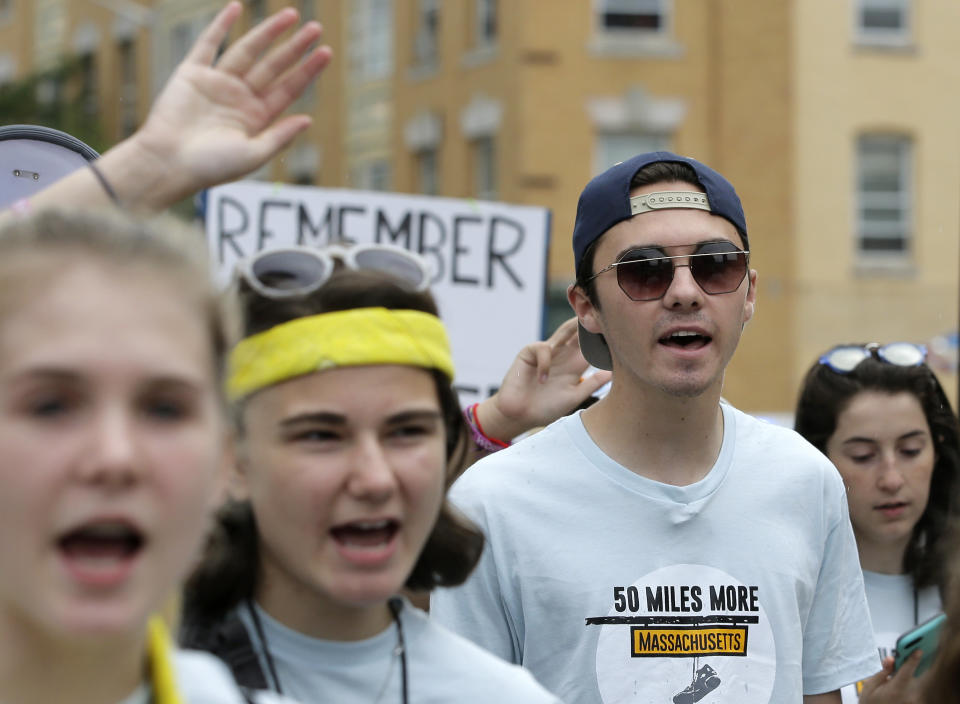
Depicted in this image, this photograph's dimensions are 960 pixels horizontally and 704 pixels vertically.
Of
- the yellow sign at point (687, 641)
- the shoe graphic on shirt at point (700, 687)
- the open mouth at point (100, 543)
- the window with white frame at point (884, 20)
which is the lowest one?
the shoe graphic on shirt at point (700, 687)

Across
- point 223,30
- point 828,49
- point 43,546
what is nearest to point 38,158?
point 223,30

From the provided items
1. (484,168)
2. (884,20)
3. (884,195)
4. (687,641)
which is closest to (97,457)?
(687,641)

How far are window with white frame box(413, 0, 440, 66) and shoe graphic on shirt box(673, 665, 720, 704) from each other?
2197 cm

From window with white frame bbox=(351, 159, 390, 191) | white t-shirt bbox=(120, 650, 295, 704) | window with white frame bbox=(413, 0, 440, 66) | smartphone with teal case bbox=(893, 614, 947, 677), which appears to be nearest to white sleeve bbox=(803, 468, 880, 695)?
smartphone with teal case bbox=(893, 614, 947, 677)

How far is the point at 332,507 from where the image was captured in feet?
7.96

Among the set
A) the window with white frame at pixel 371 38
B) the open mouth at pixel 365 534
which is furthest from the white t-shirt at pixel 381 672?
the window with white frame at pixel 371 38

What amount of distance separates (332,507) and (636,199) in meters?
1.53

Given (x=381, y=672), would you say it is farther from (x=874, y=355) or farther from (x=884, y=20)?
(x=884, y=20)

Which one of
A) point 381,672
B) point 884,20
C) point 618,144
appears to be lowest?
point 381,672

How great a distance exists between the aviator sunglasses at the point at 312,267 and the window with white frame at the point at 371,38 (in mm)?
23744

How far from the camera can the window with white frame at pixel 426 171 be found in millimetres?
24906

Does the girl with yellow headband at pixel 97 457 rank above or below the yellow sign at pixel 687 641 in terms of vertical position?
above

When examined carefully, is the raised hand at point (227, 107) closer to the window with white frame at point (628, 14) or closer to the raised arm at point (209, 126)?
the raised arm at point (209, 126)

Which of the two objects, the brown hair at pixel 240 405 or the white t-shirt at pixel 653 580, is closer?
the brown hair at pixel 240 405
